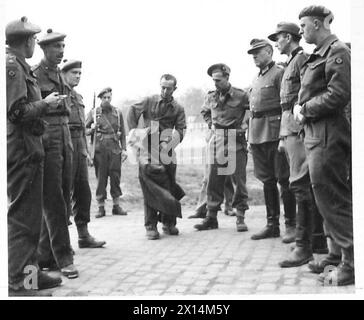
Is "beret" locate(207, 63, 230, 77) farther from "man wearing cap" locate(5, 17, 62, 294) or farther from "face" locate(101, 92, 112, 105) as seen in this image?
"man wearing cap" locate(5, 17, 62, 294)

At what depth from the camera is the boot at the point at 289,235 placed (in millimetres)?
5769

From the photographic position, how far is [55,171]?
4.72 m

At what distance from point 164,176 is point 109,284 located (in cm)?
221

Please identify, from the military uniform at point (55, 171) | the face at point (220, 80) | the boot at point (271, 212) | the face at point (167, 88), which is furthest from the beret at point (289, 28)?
the military uniform at point (55, 171)

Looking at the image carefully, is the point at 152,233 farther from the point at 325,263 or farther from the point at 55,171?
the point at 325,263

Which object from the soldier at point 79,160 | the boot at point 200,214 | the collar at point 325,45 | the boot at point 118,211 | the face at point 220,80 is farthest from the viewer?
the boot at point 118,211

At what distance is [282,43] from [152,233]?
267 centimetres

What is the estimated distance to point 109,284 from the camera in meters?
4.51

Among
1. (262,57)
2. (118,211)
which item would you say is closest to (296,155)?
(262,57)

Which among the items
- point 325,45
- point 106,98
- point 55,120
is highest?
Result: point 325,45

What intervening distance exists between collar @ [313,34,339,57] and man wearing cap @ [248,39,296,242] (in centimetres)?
148

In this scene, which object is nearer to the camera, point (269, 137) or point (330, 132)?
point (330, 132)

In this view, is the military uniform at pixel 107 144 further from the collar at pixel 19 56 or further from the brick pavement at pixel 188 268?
the collar at pixel 19 56
